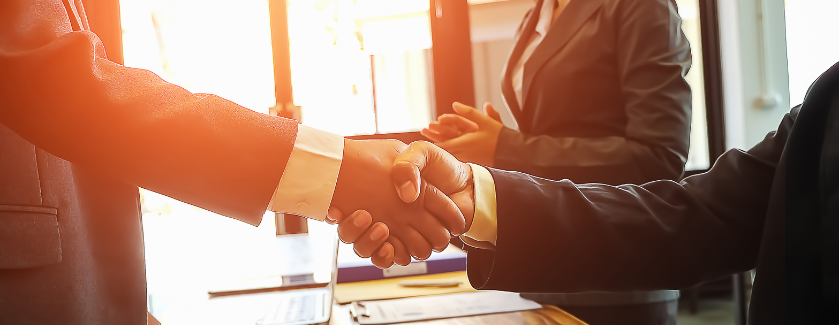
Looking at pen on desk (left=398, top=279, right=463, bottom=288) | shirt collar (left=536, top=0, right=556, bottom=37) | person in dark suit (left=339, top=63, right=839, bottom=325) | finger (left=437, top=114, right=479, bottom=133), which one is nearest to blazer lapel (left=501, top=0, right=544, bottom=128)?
shirt collar (left=536, top=0, right=556, bottom=37)

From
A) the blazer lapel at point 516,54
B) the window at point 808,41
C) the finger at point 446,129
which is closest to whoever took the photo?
the finger at point 446,129

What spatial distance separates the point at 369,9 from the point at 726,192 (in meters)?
2.65

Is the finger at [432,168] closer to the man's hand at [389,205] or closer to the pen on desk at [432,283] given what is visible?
the man's hand at [389,205]

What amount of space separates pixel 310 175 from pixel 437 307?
15.5 inches

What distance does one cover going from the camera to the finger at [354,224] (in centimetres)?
87

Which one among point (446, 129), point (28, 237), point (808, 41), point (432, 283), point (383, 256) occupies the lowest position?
point (432, 283)

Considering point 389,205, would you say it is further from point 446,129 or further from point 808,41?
point 808,41

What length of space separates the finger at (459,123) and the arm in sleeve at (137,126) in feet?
2.33

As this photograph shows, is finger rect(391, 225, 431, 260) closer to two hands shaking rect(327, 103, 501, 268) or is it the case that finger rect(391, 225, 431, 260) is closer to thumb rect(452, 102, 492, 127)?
two hands shaking rect(327, 103, 501, 268)

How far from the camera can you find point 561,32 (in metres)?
1.36

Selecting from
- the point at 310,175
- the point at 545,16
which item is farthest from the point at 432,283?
the point at 545,16

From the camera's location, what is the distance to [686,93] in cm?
123

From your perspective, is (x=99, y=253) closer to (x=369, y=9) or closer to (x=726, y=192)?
(x=726, y=192)

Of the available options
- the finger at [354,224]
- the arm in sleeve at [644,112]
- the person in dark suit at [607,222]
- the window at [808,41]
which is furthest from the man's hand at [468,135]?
the window at [808,41]
